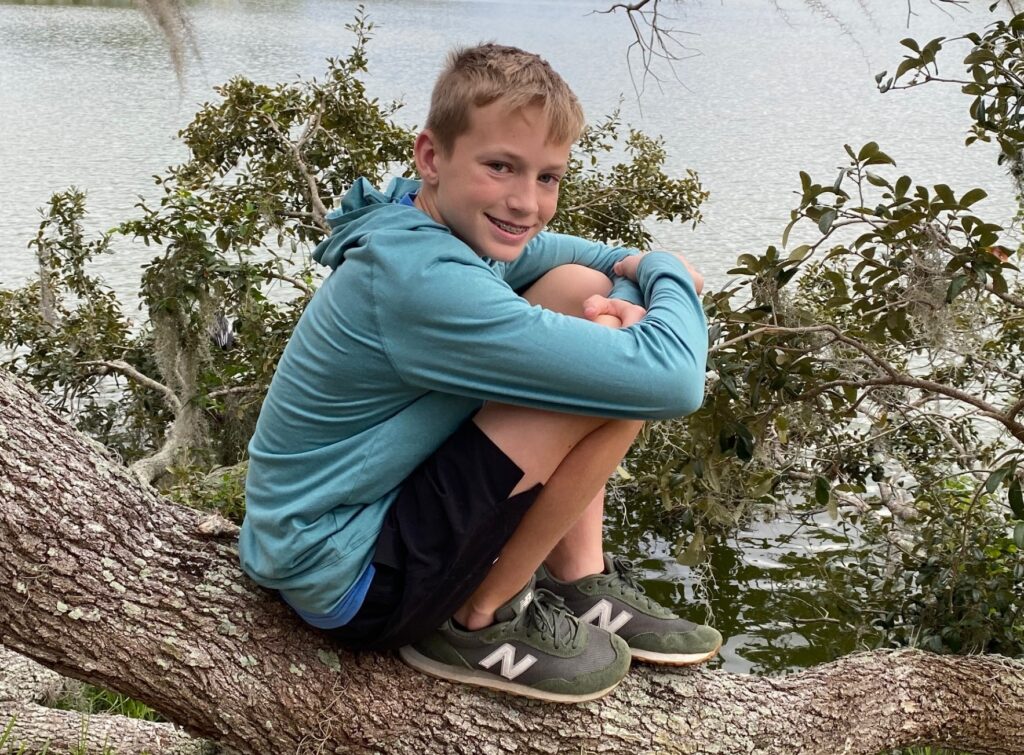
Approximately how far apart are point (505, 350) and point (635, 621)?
2.08 feet

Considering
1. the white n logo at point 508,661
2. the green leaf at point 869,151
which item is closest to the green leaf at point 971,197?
the green leaf at point 869,151

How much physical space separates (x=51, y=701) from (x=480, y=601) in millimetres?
1502

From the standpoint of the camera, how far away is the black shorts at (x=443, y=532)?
163 cm

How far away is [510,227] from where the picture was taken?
1730mm

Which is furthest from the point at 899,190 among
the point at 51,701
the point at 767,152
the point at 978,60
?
the point at 767,152

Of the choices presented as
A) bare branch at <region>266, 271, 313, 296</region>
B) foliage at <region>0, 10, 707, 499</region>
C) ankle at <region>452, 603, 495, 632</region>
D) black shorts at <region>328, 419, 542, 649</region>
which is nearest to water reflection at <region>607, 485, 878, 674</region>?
foliage at <region>0, 10, 707, 499</region>

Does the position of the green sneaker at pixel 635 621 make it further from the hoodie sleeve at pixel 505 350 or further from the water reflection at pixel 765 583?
the water reflection at pixel 765 583

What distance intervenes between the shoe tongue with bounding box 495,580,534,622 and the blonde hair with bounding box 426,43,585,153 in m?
0.73

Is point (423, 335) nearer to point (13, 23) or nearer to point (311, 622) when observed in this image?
point (311, 622)

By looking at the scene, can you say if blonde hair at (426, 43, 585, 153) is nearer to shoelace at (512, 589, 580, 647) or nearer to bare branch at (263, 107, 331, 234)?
shoelace at (512, 589, 580, 647)

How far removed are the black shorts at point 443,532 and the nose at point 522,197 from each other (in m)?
0.35

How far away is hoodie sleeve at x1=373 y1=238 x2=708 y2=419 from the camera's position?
1.56 meters

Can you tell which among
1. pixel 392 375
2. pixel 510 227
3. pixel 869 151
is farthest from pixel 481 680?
pixel 869 151

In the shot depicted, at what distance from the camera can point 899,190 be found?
2.49m
